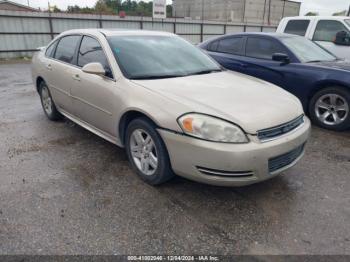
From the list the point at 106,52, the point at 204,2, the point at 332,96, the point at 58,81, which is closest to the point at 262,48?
the point at 332,96

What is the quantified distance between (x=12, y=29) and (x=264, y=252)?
16.7 m

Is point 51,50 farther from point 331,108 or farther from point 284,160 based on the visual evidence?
point 331,108

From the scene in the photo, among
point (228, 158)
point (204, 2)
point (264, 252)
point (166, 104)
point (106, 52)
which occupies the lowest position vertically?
point (264, 252)

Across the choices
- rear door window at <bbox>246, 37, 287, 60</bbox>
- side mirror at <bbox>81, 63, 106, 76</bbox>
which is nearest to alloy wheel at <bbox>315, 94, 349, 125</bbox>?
rear door window at <bbox>246, 37, 287, 60</bbox>

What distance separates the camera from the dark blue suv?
15.6 ft

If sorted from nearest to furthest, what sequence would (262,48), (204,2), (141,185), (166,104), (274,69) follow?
(166,104)
(141,185)
(274,69)
(262,48)
(204,2)

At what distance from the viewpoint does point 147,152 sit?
3.05 m

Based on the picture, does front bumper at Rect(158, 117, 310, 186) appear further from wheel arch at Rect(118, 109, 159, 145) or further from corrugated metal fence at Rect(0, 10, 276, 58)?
corrugated metal fence at Rect(0, 10, 276, 58)

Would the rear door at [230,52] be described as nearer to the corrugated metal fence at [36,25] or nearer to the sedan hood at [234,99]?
the sedan hood at [234,99]

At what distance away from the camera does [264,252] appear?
222cm

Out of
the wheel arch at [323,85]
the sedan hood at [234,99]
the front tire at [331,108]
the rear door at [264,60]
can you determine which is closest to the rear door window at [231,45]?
the rear door at [264,60]

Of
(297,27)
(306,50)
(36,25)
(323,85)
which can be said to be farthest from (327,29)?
(36,25)

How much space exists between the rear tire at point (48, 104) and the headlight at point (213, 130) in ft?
10.5

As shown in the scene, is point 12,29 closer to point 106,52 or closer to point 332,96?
point 106,52
